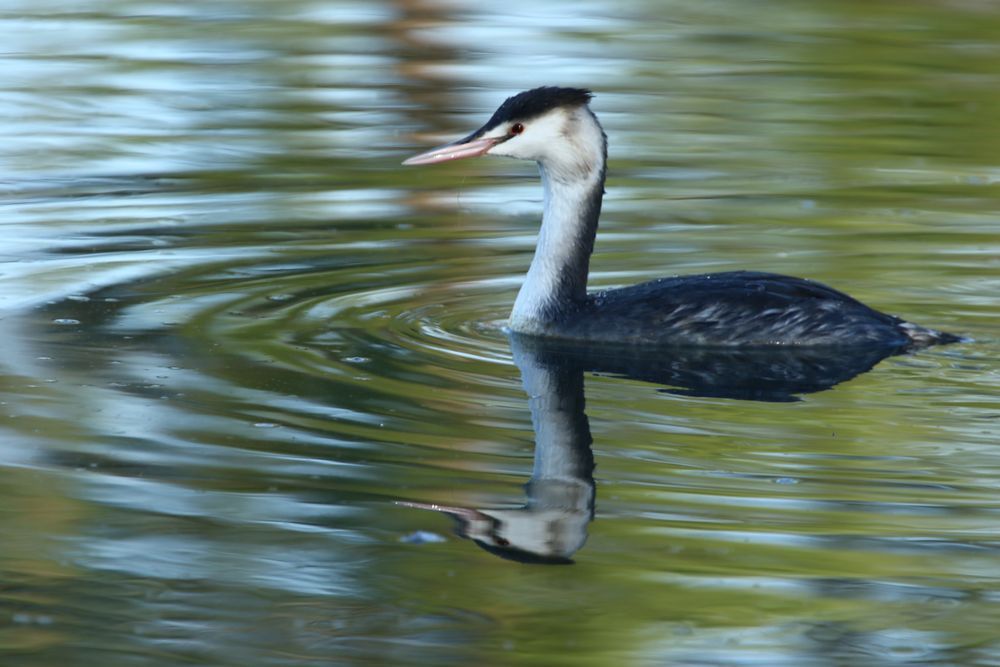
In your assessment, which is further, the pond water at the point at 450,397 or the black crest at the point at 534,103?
the black crest at the point at 534,103

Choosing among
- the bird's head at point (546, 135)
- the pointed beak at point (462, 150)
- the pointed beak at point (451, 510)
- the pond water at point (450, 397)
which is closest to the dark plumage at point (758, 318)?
the pond water at point (450, 397)

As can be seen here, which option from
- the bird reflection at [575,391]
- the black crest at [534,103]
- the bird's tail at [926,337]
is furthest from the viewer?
the black crest at [534,103]

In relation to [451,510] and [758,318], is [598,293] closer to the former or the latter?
[758,318]

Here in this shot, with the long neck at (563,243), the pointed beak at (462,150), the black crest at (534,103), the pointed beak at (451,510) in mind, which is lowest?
the pointed beak at (451,510)

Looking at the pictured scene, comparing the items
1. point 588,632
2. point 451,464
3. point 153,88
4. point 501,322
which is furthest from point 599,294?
point 153,88

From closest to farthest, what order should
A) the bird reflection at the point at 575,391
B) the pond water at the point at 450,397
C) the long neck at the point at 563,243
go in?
1. the pond water at the point at 450,397
2. the bird reflection at the point at 575,391
3. the long neck at the point at 563,243

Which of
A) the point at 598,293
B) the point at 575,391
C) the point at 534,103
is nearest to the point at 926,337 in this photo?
the point at 598,293

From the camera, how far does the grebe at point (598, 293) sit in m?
8.55

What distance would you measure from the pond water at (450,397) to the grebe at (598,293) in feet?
1.00

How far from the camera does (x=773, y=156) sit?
1348 centimetres

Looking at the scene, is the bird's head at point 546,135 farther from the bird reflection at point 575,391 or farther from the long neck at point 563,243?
the bird reflection at point 575,391

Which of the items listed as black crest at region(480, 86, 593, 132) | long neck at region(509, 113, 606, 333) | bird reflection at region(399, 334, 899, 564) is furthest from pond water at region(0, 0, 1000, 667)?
black crest at region(480, 86, 593, 132)

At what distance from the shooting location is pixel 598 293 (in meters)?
9.15

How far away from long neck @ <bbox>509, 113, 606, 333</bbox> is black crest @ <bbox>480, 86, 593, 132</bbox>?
0.66 ft
